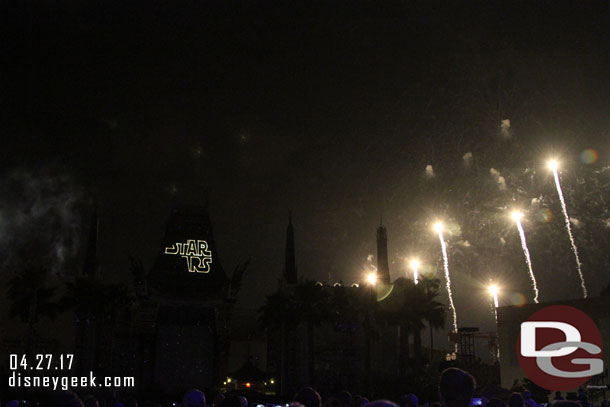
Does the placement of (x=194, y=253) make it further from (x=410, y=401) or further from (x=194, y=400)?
(x=194, y=400)

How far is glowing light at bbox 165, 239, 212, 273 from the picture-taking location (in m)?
79.3

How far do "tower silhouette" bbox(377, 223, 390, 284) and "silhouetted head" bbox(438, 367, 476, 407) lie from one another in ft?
347

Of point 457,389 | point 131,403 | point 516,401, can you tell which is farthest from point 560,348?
point 457,389

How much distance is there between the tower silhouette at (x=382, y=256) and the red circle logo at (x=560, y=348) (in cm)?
5507

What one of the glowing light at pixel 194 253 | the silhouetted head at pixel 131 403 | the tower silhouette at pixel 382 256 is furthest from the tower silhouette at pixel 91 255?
the silhouetted head at pixel 131 403

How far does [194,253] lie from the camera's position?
263 ft

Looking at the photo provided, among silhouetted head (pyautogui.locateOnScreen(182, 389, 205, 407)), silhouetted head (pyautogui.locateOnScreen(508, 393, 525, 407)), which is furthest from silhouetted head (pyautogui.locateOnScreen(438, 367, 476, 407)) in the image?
silhouetted head (pyautogui.locateOnScreen(508, 393, 525, 407))

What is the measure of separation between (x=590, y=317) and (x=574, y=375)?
21.1ft

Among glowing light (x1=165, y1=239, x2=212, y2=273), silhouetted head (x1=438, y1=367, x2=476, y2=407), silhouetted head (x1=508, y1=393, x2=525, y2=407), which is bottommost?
silhouetted head (x1=508, y1=393, x2=525, y2=407)

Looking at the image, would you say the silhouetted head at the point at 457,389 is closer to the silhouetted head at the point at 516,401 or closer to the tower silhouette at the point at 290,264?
the silhouetted head at the point at 516,401

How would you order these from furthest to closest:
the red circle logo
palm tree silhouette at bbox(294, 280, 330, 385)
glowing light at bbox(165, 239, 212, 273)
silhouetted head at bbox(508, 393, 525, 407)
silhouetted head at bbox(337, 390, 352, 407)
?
1. glowing light at bbox(165, 239, 212, 273)
2. palm tree silhouette at bbox(294, 280, 330, 385)
3. the red circle logo
4. silhouetted head at bbox(508, 393, 525, 407)
5. silhouetted head at bbox(337, 390, 352, 407)

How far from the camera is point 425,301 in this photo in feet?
246

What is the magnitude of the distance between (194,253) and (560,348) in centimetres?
4765

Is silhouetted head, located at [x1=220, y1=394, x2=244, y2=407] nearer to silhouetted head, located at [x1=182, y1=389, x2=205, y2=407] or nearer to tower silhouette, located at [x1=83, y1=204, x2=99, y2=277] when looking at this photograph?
silhouetted head, located at [x1=182, y1=389, x2=205, y2=407]
